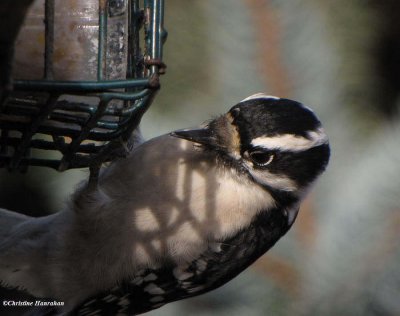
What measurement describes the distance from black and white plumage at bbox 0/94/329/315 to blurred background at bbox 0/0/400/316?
11 cm

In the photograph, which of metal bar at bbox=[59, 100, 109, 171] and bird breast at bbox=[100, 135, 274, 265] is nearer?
metal bar at bbox=[59, 100, 109, 171]

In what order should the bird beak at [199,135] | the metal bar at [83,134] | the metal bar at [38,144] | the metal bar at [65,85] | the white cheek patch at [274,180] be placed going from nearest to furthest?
the metal bar at [65,85]
the metal bar at [83,134]
the metal bar at [38,144]
the bird beak at [199,135]
the white cheek patch at [274,180]

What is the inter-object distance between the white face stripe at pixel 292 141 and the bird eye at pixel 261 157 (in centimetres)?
3

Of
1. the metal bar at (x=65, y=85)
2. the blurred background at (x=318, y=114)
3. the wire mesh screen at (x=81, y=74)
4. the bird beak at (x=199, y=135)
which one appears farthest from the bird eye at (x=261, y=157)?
the metal bar at (x=65, y=85)

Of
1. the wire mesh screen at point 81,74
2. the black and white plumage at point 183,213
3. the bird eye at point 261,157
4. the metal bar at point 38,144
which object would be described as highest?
the wire mesh screen at point 81,74

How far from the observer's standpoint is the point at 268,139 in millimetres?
2053

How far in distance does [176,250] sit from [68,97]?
617mm

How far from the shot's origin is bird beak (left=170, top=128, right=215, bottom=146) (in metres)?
2.02

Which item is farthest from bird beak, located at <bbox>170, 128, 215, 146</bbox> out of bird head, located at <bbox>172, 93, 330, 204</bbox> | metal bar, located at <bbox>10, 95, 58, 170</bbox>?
metal bar, located at <bbox>10, 95, 58, 170</bbox>

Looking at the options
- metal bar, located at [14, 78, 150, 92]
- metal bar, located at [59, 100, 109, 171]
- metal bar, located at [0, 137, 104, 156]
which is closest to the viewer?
metal bar, located at [14, 78, 150, 92]

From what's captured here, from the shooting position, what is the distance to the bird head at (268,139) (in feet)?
6.72

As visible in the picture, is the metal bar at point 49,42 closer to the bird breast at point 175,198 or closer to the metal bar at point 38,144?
the metal bar at point 38,144

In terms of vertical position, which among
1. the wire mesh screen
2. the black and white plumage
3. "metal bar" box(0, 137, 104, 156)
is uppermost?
the wire mesh screen

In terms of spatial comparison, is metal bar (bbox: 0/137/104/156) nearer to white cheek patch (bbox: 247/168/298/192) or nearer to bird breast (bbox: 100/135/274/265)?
bird breast (bbox: 100/135/274/265)
